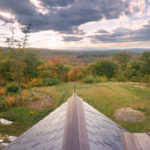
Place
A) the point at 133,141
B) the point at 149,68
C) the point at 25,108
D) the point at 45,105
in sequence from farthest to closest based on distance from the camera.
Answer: the point at 149,68 → the point at 45,105 → the point at 25,108 → the point at 133,141

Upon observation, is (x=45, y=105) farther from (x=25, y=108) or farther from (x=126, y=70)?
(x=126, y=70)

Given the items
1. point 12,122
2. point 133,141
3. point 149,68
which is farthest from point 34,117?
point 149,68

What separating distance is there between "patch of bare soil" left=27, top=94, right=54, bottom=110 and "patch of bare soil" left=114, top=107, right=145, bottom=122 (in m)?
4.05

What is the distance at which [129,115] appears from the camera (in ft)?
23.6

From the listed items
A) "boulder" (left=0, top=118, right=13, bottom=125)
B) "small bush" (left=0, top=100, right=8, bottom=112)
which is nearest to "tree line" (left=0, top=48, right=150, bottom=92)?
"small bush" (left=0, top=100, right=8, bottom=112)

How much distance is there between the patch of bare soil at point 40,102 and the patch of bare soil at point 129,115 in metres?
4.05

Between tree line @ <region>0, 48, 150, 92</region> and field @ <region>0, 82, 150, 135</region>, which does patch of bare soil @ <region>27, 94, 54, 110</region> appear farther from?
tree line @ <region>0, 48, 150, 92</region>

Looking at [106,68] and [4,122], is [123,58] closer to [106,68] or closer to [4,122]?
[106,68]

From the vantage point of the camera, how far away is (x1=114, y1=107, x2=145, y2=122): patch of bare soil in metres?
6.96

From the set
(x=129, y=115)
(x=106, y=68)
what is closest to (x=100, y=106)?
(x=129, y=115)

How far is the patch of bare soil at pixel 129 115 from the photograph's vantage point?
6.96 metres

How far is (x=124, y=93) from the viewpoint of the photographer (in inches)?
422

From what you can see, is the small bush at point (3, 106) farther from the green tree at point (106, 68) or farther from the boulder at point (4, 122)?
the green tree at point (106, 68)

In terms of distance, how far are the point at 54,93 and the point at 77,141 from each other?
9.82 metres
